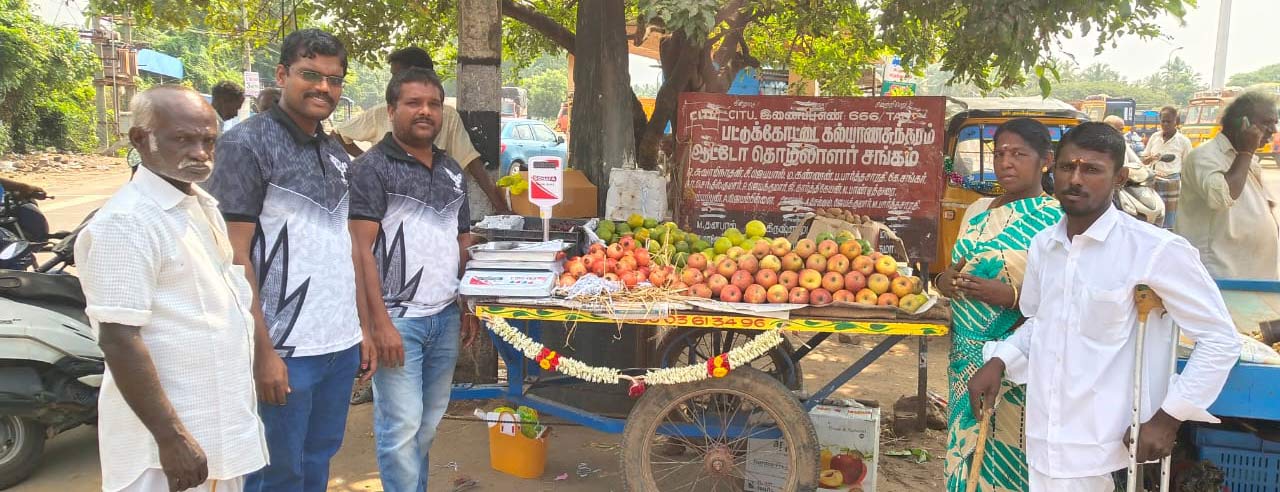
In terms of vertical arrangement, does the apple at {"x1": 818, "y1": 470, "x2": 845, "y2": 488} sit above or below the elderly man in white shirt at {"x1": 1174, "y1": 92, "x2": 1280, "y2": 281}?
below

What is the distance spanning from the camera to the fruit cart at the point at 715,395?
3.31 meters

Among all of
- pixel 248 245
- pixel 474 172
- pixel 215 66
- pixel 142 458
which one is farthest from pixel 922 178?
pixel 215 66

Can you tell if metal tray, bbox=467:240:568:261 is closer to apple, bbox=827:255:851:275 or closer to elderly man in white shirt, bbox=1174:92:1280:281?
apple, bbox=827:255:851:275

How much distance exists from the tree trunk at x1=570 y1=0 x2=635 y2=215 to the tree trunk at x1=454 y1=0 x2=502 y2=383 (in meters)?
1.79

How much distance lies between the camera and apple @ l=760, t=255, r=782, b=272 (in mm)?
3461

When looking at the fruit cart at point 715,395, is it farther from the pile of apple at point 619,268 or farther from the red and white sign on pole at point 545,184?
the red and white sign on pole at point 545,184

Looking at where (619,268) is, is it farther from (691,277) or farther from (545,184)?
(545,184)

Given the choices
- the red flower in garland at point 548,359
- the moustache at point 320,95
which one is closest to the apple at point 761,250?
the red flower in garland at point 548,359

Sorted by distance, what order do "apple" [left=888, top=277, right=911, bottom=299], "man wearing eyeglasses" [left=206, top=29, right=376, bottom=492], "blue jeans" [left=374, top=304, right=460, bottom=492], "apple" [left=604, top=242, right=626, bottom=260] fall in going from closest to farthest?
"man wearing eyeglasses" [left=206, top=29, right=376, bottom=492]
"blue jeans" [left=374, top=304, right=460, bottom=492]
"apple" [left=888, top=277, right=911, bottom=299]
"apple" [left=604, top=242, right=626, bottom=260]

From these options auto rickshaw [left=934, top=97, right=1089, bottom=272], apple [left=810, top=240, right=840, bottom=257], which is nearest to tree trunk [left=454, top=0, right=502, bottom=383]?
apple [left=810, top=240, right=840, bottom=257]

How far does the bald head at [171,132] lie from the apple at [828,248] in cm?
241

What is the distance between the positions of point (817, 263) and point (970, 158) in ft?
18.6

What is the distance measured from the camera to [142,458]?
204 cm

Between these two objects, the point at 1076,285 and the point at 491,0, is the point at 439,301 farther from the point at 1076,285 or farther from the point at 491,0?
the point at 491,0
